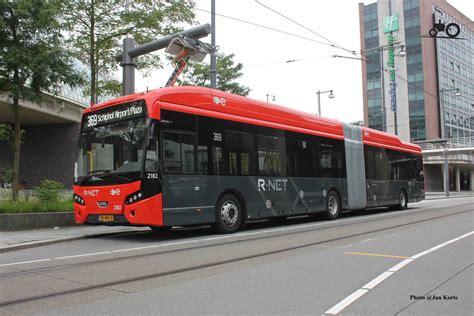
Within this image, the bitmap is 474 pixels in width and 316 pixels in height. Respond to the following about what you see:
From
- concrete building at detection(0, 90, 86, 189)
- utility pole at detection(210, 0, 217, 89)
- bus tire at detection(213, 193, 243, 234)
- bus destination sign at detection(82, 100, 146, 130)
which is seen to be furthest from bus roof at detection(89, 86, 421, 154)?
concrete building at detection(0, 90, 86, 189)

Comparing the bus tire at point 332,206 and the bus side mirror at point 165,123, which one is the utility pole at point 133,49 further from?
the bus tire at point 332,206

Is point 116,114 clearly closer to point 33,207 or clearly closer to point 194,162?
point 194,162

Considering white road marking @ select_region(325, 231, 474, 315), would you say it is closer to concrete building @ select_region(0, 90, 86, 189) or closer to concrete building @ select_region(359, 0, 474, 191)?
concrete building @ select_region(0, 90, 86, 189)

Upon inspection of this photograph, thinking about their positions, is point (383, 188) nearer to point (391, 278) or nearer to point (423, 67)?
point (391, 278)

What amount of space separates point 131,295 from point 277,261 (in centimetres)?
297

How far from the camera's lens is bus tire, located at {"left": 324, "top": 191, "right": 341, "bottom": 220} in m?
16.5

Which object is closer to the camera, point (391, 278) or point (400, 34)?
point (391, 278)

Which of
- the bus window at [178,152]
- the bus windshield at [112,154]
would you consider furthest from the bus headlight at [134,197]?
the bus window at [178,152]

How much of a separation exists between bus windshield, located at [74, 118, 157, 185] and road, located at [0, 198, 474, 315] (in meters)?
1.55

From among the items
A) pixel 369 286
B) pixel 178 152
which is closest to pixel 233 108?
pixel 178 152

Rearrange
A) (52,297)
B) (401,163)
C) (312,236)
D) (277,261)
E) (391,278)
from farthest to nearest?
1. (401,163)
2. (312,236)
3. (277,261)
4. (391,278)
5. (52,297)

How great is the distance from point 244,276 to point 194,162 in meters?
4.99

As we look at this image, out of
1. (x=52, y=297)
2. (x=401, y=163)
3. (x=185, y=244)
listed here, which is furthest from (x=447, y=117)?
(x=52, y=297)

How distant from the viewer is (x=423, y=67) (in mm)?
70312
